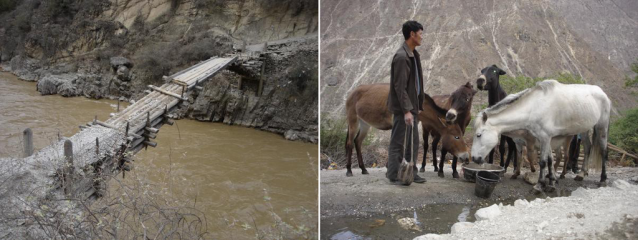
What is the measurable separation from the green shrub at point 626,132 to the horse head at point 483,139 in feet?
8.06

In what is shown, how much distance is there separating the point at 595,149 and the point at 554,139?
596 millimetres

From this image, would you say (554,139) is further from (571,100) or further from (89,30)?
(89,30)

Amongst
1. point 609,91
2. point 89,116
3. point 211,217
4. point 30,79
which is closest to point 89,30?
point 30,79

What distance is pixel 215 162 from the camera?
31.2 ft

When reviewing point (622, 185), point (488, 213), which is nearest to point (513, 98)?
point (622, 185)

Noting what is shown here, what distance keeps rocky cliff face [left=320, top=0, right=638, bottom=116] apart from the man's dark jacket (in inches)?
319

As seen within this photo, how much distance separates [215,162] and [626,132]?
7.56m

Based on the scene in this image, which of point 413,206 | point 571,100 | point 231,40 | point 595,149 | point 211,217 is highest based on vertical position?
point 231,40

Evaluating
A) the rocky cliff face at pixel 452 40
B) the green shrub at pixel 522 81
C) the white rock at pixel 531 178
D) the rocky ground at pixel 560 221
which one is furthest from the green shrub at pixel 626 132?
the rocky cliff face at pixel 452 40

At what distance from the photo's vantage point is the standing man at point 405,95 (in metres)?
2.90

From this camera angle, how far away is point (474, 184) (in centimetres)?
329

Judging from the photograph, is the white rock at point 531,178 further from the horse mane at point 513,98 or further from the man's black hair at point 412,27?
the man's black hair at point 412,27

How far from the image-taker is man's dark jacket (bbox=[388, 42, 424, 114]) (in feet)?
9.48

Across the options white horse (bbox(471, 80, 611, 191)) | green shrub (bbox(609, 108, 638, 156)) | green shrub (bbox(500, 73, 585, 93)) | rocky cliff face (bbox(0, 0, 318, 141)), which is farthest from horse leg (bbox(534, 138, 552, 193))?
rocky cliff face (bbox(0, 0, 318, 141))
